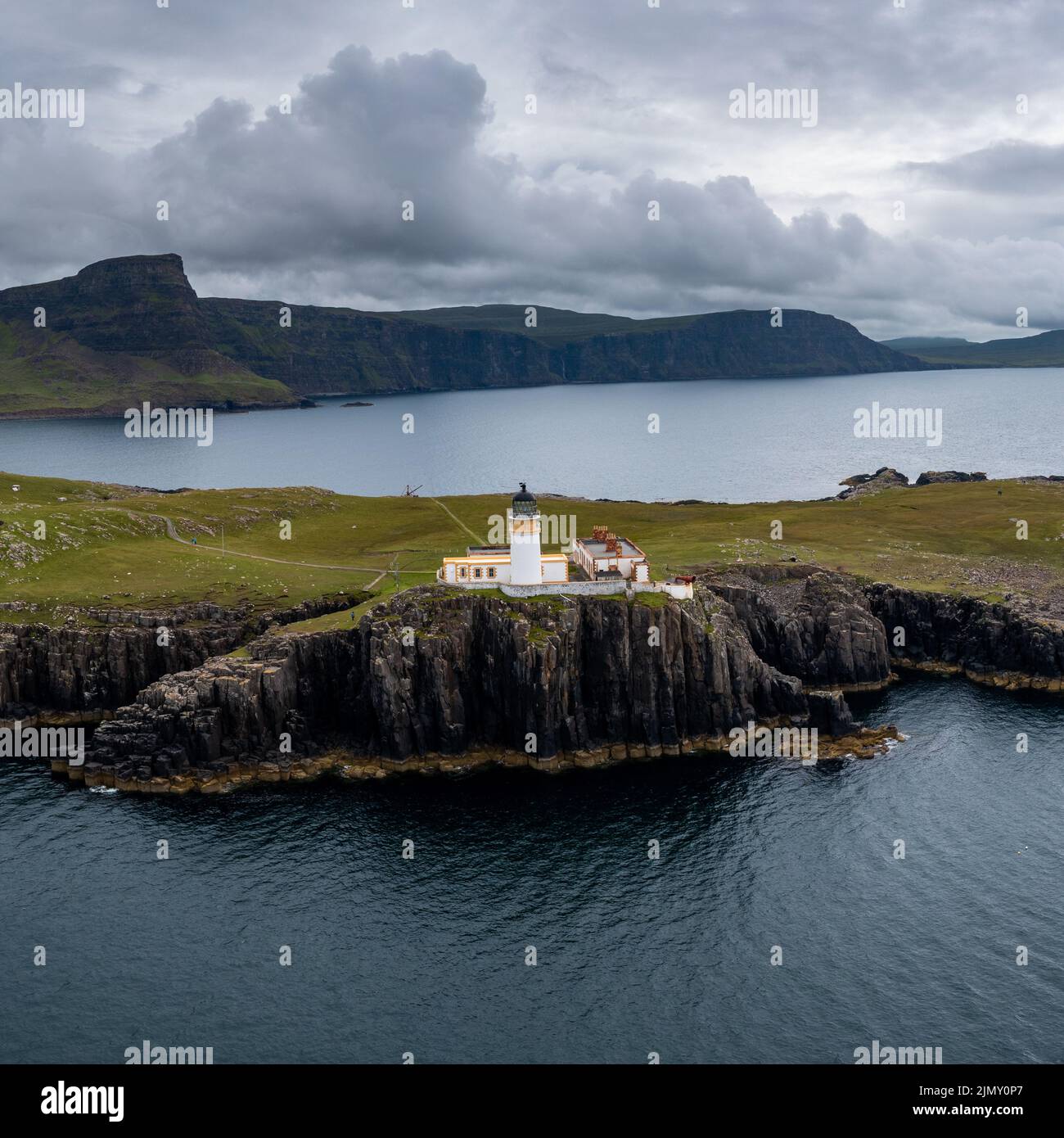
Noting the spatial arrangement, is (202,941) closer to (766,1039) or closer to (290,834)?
(290,834)

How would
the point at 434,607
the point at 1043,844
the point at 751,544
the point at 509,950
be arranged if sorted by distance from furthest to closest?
the point at 751,544 < the point at 434,607 < the point at 1043,844 < the point at 509,950

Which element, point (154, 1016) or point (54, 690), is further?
point (54, 690)

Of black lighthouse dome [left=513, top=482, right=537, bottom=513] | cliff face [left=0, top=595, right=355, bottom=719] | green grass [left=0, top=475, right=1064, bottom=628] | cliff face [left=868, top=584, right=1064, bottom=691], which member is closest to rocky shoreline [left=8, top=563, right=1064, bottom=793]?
cliff face [left=0, top=595, right=355, bottom=719]

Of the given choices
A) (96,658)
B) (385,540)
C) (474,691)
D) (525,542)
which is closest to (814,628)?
(525,542)

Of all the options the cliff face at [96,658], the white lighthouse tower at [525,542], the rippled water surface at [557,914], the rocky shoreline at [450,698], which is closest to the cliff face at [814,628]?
the rocky shoreline at [450,698]
